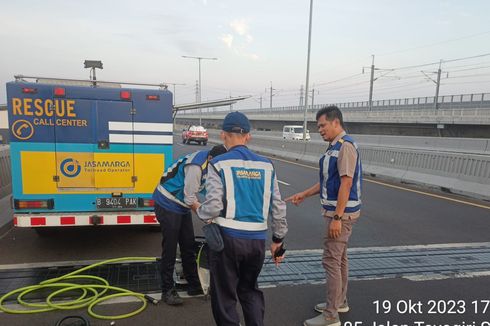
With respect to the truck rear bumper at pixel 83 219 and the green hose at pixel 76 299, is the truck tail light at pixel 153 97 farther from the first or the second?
the green hose at pixel 76 299

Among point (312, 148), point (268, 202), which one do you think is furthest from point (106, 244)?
point (312, 148)

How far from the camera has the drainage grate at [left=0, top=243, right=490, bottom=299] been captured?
461cm

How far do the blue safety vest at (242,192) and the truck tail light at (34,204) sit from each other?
3369 mm

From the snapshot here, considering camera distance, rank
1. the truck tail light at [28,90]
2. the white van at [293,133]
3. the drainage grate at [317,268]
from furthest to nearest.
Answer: the white van at [293,133] → the truck tail light at [28,90] → the drainage grate at [317,268]

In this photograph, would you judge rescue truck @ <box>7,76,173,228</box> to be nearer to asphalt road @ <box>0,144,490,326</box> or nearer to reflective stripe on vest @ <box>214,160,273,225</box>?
asphalt road @ <box>0,144,490,326</box>

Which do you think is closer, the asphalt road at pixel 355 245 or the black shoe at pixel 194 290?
the asphalt road at pixel 355 245

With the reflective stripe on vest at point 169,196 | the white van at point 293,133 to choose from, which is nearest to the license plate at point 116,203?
the reflective stripe on vest at point 169,196

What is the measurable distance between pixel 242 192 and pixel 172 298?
190 centimetres

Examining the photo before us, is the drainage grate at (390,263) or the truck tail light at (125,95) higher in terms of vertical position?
the truck tail light at (125,95)

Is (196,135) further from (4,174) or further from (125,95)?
(125,95)

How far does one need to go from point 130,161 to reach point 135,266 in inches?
58.1

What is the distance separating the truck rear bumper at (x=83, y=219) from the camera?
16.8ft

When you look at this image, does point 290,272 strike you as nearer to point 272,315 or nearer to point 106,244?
point 272,315

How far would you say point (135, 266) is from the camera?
16.7ft
